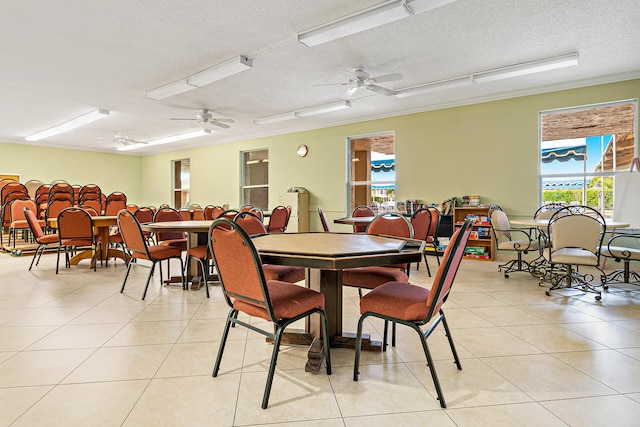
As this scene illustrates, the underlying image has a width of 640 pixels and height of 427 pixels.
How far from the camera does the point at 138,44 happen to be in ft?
13.3

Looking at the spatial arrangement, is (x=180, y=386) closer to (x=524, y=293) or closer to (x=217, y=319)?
(x=217, y=319)

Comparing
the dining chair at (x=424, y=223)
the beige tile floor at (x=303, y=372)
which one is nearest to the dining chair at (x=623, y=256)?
the beige tile floor at (x=303, y=372)

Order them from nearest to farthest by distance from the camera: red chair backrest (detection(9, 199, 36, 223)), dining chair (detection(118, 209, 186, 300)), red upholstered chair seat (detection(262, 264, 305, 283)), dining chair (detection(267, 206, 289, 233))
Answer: red upholstered chair seat (detection(262, 264, 305, 283))
dining chair (detection(118, 209, 186, 300))
dining chair (detection(267, 206, 289, 233))
red chair backrest (detection(9, 199, 36, 223))

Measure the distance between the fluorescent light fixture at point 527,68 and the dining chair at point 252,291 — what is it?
4530 mm

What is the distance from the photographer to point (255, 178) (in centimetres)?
999

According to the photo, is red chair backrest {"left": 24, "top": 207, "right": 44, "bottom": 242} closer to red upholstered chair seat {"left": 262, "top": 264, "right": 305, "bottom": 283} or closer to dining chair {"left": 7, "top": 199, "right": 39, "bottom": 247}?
dining chair {"left": 7, "top": 199, "right": 39, "bottom": 247}

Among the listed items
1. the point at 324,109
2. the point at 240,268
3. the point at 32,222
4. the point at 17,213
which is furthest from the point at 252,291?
the point at 17,213

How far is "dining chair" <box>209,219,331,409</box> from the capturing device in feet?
5.32

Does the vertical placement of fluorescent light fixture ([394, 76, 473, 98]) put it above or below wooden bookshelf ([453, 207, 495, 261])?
above

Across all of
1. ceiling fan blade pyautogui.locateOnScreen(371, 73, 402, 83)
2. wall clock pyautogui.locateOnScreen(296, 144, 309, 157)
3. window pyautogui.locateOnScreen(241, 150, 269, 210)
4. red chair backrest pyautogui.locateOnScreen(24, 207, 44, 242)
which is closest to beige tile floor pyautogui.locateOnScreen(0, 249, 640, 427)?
red chair backrest pyautogui.locateOnScreen(24, 207, 44, 242)

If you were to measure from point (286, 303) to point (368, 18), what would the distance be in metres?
2.81

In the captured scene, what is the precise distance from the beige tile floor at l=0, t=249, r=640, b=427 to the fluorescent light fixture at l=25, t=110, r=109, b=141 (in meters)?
4.99

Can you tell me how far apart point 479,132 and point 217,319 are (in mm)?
5570

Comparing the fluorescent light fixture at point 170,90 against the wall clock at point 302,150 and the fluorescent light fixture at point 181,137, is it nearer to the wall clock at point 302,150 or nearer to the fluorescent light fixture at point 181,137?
the fluorescent light fixture at point 181,137
